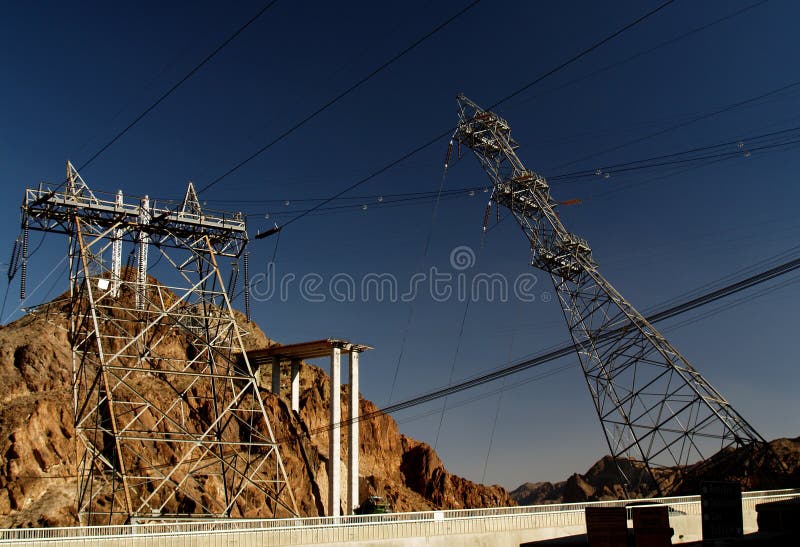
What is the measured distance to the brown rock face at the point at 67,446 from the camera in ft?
139

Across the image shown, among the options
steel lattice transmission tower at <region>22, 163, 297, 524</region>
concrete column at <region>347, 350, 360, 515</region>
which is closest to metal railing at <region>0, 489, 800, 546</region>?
steel lattice transmission tower at <region>22, 163, 297, 524</region>

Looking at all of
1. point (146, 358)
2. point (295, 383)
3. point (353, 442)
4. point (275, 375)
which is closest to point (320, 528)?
point (146, 358)

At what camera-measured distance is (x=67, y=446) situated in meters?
46.1

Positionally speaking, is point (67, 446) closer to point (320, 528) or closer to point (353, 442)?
point (320, 528)

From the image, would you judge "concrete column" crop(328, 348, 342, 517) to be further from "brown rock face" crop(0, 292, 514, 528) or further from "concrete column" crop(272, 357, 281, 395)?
"concrete column" crop(272, 357, 281, 395)

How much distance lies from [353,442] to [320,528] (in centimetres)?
3157

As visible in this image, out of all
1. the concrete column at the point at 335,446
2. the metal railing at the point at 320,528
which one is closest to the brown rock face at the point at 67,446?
the concrete column at the point at 335,446

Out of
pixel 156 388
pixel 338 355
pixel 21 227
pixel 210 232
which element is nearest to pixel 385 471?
pixel 338 355

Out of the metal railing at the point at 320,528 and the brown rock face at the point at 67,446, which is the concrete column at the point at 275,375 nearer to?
the brown rock face at the point at 67,446

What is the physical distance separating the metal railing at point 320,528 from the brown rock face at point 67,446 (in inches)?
366

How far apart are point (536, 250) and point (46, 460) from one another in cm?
3560

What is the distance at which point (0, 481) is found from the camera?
4203 centimetres

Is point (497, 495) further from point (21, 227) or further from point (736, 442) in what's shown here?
point (21, 227)

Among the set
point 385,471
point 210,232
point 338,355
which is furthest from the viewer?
point 385,471
